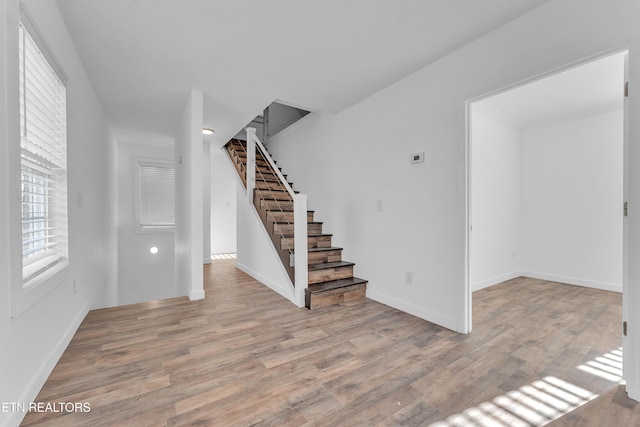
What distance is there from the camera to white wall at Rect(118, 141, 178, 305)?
521 cm

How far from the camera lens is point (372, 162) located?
10.8ft

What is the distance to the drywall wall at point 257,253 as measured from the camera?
11.2ft

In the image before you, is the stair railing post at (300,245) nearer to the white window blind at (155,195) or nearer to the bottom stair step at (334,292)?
the bottom stair step at (334,292)

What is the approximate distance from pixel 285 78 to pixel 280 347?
8.55ft

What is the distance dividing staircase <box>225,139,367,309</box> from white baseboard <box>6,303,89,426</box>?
1.96 meters

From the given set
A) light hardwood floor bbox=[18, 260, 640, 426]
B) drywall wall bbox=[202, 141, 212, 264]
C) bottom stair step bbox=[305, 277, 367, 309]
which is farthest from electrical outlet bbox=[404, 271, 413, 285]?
drywall wall bbox=[202, 141, 212, 264]

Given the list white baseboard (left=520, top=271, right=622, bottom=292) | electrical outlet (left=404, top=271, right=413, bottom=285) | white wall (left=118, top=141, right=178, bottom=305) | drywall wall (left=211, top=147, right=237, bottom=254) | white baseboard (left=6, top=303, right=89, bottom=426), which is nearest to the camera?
white baseboard (left=6, top=303, right=89, bottom=426)

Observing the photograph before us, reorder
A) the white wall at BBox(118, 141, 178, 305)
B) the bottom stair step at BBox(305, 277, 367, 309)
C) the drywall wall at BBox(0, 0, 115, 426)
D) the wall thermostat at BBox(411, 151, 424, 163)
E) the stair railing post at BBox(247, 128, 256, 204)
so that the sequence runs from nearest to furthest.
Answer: the drywall wall at BBox(0, 0, 115, 426) → the wall thermostat at BBox(411, 151, 424, 163) → the bottom stair step at BBox(305, 277, 367, 309) → the stair railing post at BBox(247, 128, 256, 204) → the white wall at BBox(118, 141, 178, 305)

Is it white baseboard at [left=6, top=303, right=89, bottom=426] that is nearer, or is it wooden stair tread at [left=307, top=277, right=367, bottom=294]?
white baseboard at [left=6, top=303, right=89, bottom=426]

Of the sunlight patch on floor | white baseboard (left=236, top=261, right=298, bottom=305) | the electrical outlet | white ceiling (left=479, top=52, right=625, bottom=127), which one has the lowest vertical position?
the sunlight patch on floor

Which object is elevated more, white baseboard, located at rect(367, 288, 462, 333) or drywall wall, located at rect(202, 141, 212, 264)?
drywall wall, located at rect(202, 141, 212, 264)

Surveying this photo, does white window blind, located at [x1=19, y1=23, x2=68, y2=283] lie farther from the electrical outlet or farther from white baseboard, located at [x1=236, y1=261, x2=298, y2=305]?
the electrical outlet

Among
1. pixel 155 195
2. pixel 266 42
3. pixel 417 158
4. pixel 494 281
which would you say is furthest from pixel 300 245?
pixel 155 195

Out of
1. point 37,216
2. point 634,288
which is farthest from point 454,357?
point 37,216
